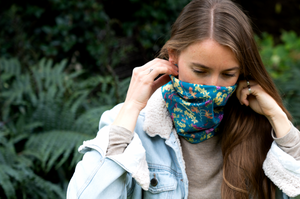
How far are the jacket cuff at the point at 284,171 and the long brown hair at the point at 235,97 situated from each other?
0.10m

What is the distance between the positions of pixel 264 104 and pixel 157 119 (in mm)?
605

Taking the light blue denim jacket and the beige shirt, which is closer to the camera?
the light blue denim jacket

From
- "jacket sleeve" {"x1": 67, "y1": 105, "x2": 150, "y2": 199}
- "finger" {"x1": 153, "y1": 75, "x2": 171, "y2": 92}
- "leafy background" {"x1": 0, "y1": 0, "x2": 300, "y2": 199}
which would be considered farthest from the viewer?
"leafy background" {"x1": 0, "y1": 0, "x2": 300, "y2": 199}

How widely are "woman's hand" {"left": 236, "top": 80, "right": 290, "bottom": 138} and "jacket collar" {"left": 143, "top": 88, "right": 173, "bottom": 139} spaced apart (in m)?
0.44

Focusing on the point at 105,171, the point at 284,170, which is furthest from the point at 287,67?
the point at 105,171

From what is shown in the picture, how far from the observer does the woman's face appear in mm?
1334

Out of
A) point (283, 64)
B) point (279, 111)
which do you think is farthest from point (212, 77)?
point (283, 64)

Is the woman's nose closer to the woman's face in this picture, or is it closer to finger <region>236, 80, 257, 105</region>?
the woman's face

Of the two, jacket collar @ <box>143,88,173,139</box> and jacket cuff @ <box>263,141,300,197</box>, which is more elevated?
jacket collar @ <box>143,88,173,139</box>

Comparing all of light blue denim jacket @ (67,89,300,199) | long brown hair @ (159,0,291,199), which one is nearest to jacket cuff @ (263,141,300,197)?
light blue denim jacket @ (67,89,300,199)

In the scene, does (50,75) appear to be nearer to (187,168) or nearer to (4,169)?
(4,169)

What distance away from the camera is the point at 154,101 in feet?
5.25

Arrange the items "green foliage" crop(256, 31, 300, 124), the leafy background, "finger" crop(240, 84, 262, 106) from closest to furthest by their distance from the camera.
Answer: "finger" crop(240, 84, 262, 106)
the leafy background
"green foliage" crop(256, 31, 300, 124)

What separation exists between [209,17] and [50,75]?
7.55ft
